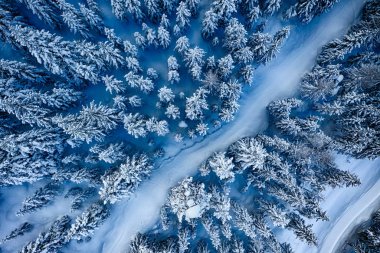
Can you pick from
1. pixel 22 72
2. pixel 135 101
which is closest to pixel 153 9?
pixel 135 101

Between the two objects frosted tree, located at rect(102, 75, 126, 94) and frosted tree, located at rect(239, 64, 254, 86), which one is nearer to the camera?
frosted tree, located at rect(102, 75, 126, 94)

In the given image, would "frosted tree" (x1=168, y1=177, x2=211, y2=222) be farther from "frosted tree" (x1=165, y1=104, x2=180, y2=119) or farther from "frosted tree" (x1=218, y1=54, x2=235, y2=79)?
"frosted tree" (x1=218, y1=54, x2=235, y2=79)

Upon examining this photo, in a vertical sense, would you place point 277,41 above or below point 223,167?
above

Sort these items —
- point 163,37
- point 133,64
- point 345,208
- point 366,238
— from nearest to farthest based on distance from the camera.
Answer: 1. point 133,64
2. point 163,37
3. point 366,238
4. point 345,208

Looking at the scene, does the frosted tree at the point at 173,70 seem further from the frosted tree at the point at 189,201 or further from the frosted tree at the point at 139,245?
the frosted tree at the point at 139,245

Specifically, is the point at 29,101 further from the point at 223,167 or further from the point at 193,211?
the point at 223,167

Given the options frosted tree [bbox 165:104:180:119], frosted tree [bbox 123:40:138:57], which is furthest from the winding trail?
frosted tree [bbox 123:40:138:57]

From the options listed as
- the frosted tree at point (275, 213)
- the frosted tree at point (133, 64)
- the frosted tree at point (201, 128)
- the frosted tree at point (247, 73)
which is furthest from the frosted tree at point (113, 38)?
the frosted tree at point (275, 213)
